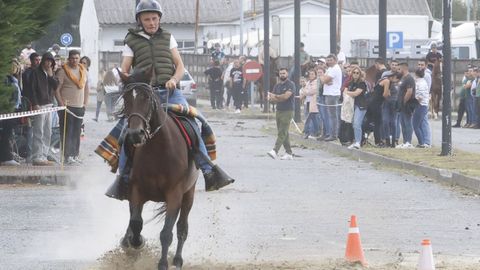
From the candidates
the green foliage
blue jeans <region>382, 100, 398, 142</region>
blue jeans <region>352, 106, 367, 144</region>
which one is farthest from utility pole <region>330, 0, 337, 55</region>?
the green foliage

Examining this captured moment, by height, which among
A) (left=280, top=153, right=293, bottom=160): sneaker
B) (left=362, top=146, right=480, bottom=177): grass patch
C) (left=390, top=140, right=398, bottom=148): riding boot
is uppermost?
(left=362, top=146, right=480, bottom=177): grass patch

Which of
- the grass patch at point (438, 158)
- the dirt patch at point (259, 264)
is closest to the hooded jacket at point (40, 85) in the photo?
the grass patch at point (438, 158)

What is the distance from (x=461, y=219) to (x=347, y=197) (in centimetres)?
298

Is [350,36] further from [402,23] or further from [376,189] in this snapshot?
[376,189]

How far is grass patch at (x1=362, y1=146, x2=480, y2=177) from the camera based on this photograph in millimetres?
21766

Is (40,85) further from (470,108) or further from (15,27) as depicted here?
(470,108)

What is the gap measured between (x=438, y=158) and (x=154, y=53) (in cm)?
1317

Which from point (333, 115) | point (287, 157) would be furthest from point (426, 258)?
point (333, 115)

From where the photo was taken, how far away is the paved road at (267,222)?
39.9ft

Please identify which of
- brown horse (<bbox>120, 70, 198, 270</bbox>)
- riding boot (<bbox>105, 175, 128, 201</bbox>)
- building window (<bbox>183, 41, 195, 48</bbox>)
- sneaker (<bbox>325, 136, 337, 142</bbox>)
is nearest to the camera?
brown horse (<bbox>120, 70, 198, 270</bbox>)

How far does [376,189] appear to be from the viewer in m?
19.8

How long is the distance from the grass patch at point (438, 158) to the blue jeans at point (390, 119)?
627 millimetres

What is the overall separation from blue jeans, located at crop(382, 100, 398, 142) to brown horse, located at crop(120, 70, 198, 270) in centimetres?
1671

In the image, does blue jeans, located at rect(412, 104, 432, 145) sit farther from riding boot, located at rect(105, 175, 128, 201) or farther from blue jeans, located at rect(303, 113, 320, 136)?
riding boot, located at rect(105, 175, 128, 201)
